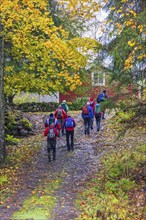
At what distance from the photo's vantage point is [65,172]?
1205 cm

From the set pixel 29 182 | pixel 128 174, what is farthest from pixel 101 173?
pixel 29 182

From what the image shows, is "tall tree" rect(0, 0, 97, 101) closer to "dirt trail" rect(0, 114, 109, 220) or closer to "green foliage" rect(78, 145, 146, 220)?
"dirt trail" rect(0, 114, 109, 220)

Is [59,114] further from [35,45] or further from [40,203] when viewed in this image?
[40,203]

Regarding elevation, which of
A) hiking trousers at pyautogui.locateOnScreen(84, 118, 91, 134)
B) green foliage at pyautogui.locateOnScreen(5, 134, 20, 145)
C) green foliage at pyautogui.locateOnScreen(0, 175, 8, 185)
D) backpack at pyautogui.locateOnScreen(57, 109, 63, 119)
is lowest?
green foliage at pyautogui.locateOnScreen(0, 175, 8, 185)

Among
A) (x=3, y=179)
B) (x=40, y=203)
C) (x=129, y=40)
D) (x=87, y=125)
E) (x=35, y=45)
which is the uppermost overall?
(x=35, y=45)

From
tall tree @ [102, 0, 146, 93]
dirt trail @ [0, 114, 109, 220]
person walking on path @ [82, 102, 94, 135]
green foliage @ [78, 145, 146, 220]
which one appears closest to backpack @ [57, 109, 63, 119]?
person walking on path @ [82, 102, 94, 135]

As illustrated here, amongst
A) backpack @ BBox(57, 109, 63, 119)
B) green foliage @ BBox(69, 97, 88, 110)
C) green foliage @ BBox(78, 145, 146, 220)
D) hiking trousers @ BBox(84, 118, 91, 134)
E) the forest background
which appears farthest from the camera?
green foliage @ BBox(69, 97, 88, 110)

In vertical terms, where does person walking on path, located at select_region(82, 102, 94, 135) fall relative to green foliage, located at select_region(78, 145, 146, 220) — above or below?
above

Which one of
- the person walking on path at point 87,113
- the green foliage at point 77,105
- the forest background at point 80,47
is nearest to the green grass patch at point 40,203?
the forest background at point 80,47

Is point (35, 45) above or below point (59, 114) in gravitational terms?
above

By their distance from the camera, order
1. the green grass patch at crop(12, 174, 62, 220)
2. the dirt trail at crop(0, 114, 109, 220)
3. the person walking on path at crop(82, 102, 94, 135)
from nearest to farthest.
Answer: the green grass patch at crop(12, 174, 62, 220), the dirt trail at crop(0, 114, 109, 220), the person walking on path at crop(82, 102, 94, 135)

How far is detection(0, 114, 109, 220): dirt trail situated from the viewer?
859 centimetres

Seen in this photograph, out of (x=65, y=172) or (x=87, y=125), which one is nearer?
(x=65, y=172)

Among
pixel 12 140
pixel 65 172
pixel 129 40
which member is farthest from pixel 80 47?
pixel 12 140
